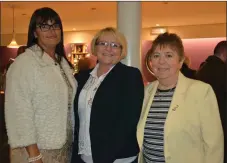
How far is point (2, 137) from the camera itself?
9.70ft

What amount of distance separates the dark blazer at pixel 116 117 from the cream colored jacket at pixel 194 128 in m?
0.23

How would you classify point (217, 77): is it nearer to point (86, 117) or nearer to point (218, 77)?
point (218, 77)

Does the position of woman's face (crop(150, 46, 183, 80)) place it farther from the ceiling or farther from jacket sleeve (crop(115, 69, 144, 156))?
the ceiling

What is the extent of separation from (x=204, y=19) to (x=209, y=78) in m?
4.97

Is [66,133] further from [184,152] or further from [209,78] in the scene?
[209,78]

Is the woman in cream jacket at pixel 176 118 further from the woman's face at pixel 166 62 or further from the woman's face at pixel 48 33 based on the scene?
the woman's face at pixel 48 33

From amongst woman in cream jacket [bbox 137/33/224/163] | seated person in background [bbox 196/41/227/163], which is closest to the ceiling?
seated person in background [bbox 196/41/227/163]

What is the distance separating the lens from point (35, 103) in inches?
69.0

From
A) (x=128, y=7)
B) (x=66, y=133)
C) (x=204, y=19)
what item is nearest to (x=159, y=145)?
(x=66, y=133)

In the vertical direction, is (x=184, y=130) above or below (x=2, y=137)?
above

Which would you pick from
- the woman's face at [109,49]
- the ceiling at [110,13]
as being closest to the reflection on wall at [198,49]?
the ceiling at [110,13]

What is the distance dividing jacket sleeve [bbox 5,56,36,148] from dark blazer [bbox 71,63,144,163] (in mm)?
352

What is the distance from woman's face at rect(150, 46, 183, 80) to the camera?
1.71 metres

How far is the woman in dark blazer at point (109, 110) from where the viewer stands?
5.73ft
